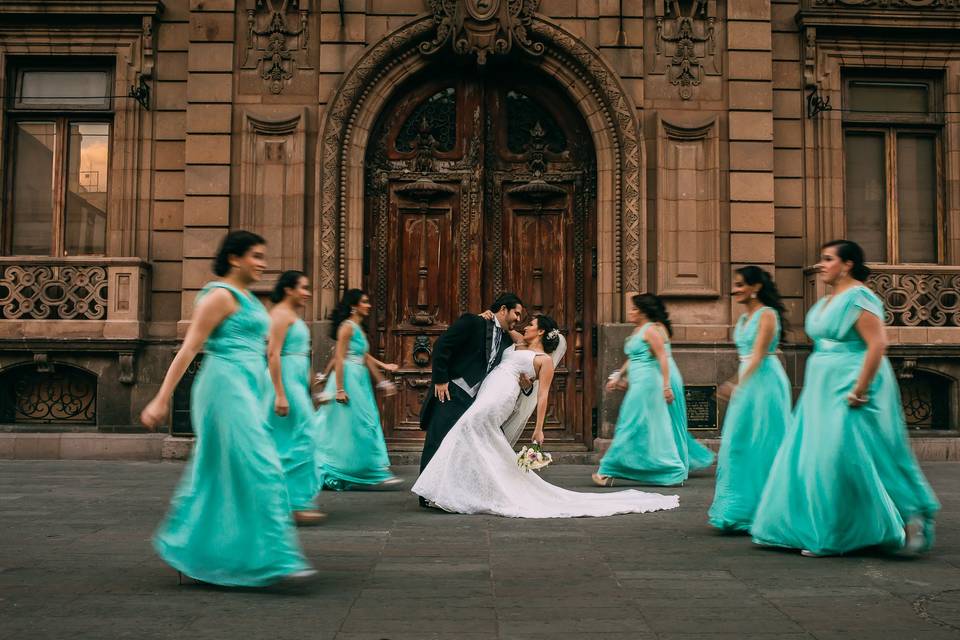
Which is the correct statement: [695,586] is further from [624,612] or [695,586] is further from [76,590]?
[76,590]

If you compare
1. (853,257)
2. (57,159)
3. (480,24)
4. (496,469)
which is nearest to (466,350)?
(496,469)

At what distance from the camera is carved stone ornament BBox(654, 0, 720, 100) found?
15.1 m

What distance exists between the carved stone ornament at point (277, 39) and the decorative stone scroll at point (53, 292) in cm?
372

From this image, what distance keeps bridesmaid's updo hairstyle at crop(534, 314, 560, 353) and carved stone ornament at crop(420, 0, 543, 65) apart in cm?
645

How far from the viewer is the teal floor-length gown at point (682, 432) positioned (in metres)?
12.3

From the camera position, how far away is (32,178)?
51.7 ft

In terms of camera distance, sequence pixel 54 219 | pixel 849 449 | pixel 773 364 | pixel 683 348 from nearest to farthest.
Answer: pixel 849 449 → pixel 773 364 → pixel 683 348 → pixel 54 219

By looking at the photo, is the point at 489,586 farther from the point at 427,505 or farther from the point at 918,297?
the point at 918,297

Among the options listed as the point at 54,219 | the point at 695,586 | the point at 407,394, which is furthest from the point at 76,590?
the point at 54,219

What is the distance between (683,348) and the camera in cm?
1456

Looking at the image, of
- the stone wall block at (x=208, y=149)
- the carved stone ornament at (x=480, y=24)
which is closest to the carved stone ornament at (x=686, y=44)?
the carved stone ornament at (x=480, y=24)

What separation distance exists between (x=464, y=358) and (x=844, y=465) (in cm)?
394

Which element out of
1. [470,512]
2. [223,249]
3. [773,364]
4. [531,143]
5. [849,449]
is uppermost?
[531,143]

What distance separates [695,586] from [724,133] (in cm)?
1017
